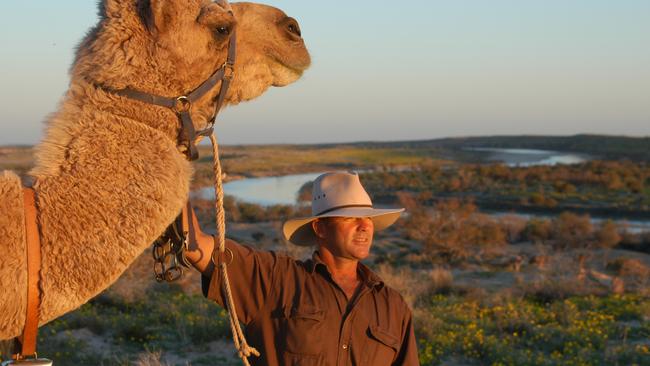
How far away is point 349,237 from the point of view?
10.8ft

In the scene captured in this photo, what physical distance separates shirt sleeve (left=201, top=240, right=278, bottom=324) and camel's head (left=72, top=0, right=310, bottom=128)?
28.8 inches

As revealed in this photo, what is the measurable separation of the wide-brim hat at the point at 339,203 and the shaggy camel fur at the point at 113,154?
0.84 meters

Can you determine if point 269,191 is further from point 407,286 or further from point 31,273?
point 31,273

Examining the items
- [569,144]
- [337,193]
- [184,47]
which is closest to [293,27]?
[184,47]

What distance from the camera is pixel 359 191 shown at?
333 cm

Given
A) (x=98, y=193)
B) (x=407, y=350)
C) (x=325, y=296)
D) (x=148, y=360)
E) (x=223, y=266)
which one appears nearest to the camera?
(x=98, y=193)

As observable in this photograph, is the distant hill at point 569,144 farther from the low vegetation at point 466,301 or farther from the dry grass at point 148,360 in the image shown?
the dry grass at point 148,360

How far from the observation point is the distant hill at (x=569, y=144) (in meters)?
81.6

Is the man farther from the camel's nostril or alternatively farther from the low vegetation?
the low vegetation

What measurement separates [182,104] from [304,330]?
3.78ft

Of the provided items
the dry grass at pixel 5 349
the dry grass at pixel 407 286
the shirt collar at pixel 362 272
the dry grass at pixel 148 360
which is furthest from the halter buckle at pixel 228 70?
the dry grass at pixel 407 286

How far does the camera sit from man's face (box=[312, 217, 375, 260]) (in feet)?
10.7

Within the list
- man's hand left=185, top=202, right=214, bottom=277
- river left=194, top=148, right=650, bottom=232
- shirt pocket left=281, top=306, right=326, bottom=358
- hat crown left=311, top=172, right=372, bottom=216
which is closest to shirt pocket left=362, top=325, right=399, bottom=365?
shirt pocket left=281, top=306, right=326, bottom=358

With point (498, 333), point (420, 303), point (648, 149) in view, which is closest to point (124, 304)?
point (420, 303)
